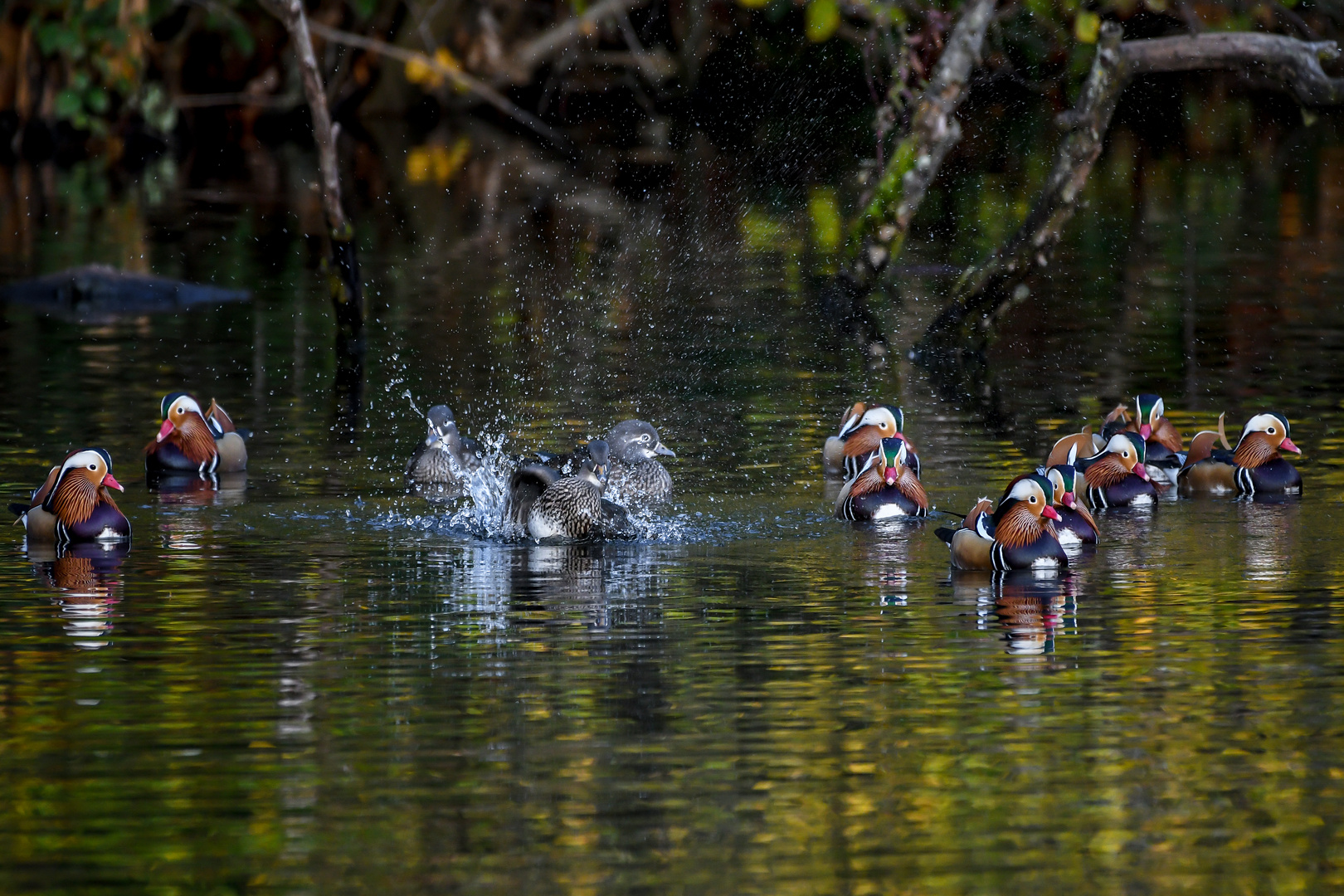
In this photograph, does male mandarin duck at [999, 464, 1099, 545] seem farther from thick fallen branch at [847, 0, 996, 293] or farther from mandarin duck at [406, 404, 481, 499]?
thick fallen branch at [847, 0, 996, 293]

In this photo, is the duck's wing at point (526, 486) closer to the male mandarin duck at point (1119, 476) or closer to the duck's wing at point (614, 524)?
the duck's wing at point (614, 524)

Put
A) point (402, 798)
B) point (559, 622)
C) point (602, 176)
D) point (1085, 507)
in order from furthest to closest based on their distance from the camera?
point (602, 176) → point (1085, 507) → point (559, 622) → point (402, 798)

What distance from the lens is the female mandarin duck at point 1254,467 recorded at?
Answer: 11734 millimetres

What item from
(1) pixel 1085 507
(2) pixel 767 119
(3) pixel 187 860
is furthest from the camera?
(2) pixel 767 119

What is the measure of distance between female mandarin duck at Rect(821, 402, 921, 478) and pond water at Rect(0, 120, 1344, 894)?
0.69 ft

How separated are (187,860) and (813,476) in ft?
22.5

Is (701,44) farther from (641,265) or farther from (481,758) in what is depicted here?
(481,758)

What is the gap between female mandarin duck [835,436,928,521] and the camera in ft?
36.7

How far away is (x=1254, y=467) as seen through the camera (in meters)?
11.8

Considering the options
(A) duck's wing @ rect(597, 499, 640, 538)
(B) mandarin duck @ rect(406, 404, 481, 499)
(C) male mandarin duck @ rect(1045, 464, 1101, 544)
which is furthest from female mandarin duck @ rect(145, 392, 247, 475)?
(C) male mandarin duck @ rect(1045, 464, 1101, 544)

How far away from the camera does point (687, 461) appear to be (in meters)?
13.2

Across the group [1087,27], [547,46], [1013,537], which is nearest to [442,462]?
[1013,537]

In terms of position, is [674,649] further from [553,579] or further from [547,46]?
[547,46]

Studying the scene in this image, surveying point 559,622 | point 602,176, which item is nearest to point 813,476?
point 559,622
